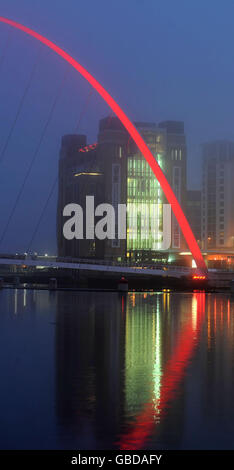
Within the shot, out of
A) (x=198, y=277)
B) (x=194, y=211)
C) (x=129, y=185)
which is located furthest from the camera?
(x=194, y=211)

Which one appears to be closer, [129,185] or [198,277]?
[198,277]

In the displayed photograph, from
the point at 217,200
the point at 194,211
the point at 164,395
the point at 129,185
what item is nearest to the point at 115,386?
the point at 164,395

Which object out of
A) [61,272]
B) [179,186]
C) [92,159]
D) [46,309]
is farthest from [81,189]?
[46,309]

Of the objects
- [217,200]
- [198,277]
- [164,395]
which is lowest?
[164,395]

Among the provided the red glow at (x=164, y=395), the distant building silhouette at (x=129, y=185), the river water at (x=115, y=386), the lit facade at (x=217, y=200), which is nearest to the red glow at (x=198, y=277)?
the river water at (x=115, y=386)

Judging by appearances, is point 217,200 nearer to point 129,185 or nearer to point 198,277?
point 129,185

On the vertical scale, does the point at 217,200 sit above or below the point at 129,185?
above

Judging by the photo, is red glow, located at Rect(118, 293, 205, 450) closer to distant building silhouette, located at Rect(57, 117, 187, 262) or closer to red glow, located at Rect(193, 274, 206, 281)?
red glow, located at Rect(193, 274, 206, 281)

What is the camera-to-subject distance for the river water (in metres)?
7.97

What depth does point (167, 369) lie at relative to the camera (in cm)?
1273

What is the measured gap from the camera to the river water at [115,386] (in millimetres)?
7965

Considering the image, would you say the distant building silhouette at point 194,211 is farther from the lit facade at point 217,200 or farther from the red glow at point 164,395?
the red glow at point 164,395

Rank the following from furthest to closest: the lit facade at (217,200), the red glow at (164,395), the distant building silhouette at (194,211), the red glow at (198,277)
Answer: the distant building silhouette at (194,211)
the lit facade at (217,200)
the red glow at (198,277)
the red glow at (164,395)

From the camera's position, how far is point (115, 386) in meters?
11.0
